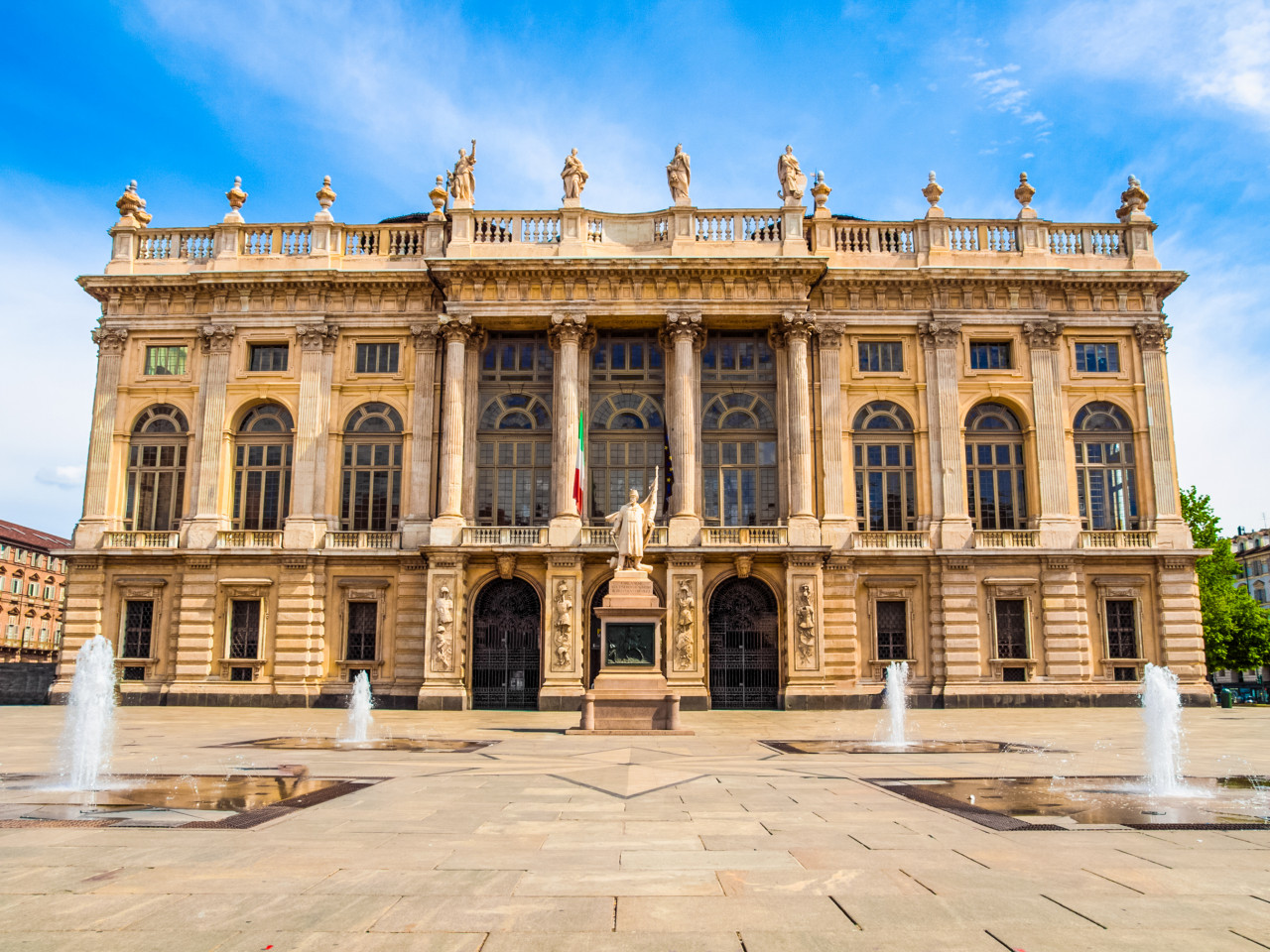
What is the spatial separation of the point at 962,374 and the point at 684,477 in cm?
1124

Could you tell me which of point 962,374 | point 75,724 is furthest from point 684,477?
point 75,724

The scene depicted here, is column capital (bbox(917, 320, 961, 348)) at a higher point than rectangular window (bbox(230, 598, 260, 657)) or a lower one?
higher

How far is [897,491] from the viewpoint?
3497 cm

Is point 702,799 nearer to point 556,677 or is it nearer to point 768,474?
point 556,677

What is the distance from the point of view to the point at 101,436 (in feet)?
117

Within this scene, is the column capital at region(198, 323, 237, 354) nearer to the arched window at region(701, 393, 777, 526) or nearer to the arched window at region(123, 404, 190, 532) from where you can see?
the arched window at region(123, 404, 190, 532)

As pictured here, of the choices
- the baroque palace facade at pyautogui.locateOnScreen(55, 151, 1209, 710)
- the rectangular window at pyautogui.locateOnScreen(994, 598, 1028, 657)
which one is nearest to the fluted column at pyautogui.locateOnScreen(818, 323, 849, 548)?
the baroque palace facade at pyautogui.locateOnScreen(55, 151, 1209, 710)

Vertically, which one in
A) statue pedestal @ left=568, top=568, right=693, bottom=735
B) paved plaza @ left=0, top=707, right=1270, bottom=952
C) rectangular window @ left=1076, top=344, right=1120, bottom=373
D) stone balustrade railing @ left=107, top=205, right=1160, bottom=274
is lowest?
paved plaza @ left=0, top=707, right=1270, bottom=952

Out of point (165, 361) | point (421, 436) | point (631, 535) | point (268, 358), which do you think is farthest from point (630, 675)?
point (165, 361)

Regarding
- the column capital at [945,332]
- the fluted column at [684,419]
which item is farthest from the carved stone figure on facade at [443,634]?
the column capital at [945,332]

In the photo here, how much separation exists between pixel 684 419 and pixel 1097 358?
1592 cm

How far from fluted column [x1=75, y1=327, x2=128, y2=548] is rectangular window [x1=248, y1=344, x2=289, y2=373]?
4.87 m

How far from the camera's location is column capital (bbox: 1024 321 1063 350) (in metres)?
35.3

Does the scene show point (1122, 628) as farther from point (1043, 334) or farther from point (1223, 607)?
point (1223, 607)
